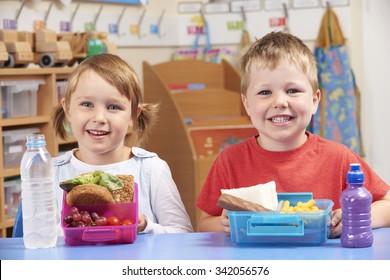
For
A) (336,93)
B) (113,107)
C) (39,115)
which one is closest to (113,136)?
(113,107)

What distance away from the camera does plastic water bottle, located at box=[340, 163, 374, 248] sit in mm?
1246

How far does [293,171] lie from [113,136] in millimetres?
420

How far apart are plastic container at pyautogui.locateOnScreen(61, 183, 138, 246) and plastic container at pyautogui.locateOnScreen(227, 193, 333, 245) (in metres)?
0.19

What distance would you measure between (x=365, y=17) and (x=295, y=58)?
10.0 feet

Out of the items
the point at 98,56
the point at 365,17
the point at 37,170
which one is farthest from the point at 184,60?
the point at 37,170

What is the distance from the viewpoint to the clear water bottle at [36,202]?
134 centimetres

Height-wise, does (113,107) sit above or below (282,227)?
above

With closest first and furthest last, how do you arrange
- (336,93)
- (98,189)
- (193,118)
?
(98,189) < (193,118) < (336,93)

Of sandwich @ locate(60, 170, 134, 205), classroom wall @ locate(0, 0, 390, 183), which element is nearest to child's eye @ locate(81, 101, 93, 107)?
sandwich @ locate(60, 170, 134, 205)

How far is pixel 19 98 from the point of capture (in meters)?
3.10

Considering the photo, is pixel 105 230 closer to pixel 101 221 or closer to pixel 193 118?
pixel 101 221

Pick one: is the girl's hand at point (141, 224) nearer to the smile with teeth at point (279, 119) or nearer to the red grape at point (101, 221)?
the red grape at point (101, 221)

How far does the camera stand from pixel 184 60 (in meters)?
4.27
